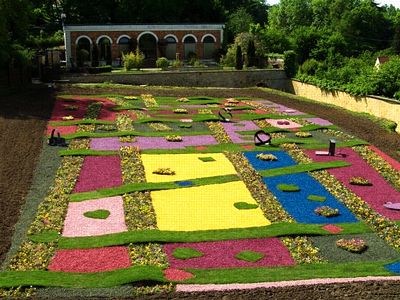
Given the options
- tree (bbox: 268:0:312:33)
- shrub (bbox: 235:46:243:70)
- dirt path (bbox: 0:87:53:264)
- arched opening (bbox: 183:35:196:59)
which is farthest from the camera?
tree (bbox: 268:0:312:33)

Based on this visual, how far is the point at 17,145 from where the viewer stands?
23.5m

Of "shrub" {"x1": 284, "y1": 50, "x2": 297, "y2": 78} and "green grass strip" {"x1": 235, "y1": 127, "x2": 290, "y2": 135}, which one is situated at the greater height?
"shrub" {"x1": 284, "y1": 50, "x2": 297, "y2": 78}

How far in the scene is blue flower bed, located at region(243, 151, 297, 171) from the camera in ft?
73.5

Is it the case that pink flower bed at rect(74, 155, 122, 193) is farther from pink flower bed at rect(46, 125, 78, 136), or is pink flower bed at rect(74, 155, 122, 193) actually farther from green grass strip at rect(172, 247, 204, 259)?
green grass strip at rect(172, 247, 204, 259)

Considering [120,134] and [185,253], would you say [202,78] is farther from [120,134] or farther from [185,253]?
[185,253]

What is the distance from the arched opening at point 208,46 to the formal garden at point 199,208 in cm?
3279

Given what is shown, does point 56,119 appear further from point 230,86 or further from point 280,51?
point 280,51

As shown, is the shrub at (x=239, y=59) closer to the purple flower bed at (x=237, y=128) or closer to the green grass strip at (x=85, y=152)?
the purple flower bed at (x=237, y=128)

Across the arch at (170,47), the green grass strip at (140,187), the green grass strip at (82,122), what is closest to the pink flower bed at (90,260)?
the green grass strip at (140,187)

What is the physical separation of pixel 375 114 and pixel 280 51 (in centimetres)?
3826

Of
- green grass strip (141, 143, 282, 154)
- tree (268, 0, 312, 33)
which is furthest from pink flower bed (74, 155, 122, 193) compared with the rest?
tree (268, 0, 312, 33)

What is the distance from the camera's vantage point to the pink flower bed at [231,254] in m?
13.5

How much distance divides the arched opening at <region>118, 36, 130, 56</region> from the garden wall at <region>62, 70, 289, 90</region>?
45.3 feet

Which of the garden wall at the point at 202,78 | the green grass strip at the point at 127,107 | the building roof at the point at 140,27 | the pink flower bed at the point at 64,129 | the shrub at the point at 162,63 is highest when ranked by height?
the building roof at the point at 140,27
